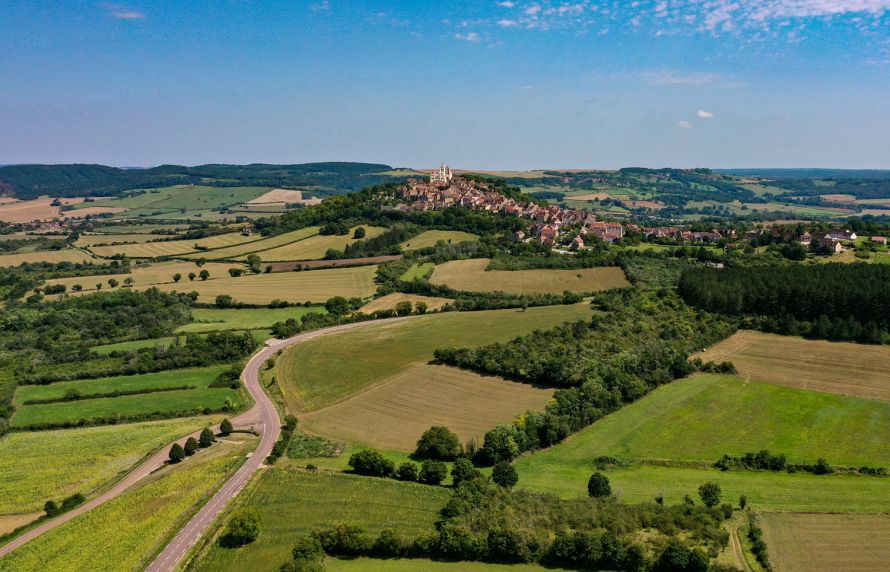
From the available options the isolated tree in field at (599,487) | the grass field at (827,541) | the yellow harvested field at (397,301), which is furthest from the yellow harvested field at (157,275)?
the grass field at (827,541)

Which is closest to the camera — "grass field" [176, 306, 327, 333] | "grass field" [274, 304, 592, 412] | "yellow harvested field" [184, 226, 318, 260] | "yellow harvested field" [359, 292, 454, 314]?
"grass field" [274, 304, 592, 412]

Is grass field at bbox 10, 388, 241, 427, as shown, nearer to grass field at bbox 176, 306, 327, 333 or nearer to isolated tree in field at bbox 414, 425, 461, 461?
grass field at bbox 176, 306, 327, 333

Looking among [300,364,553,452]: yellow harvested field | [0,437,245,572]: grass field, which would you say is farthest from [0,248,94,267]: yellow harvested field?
[0,437,245,572]: grass field

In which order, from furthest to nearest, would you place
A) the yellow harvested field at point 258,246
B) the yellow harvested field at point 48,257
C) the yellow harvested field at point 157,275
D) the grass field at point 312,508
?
the yellow harvested field at point 48,257
the yellow harvested field at point 258,246
the yellow harvested field at point 157,275
the grass field at point 312,508

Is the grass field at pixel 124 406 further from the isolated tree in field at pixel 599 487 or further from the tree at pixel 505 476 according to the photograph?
the isolated tree in field at pixel 599 487

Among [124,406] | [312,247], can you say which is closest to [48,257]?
[312,247]

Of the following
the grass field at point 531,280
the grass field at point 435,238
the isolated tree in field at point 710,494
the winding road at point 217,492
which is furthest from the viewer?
the grass field at point 435,238

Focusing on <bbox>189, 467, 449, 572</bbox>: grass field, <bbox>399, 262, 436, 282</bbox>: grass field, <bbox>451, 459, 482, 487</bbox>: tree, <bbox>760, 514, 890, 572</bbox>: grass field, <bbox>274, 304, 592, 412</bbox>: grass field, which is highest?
<bbox>399, 262, 436, 282</bbox>: grass field
